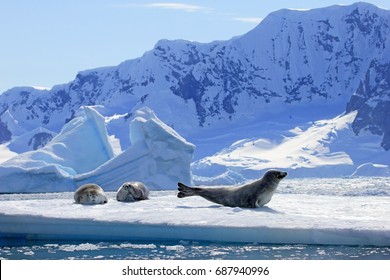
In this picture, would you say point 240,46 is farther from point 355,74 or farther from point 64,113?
point 64,113

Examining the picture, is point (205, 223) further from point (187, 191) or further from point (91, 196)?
point (91, 196)

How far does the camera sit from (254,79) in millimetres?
169375

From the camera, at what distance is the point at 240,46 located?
168 metres

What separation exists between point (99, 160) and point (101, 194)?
94.3 ft

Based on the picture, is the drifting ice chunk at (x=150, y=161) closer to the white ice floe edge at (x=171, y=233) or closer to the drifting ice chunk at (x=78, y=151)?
the drifting ice chunk at (x=78, y=151)

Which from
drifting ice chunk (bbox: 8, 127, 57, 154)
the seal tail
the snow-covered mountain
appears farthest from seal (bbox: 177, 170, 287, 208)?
the snow-covered mountain

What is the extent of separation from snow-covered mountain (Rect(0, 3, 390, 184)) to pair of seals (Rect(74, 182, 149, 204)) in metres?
127

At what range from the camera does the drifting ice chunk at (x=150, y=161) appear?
116 ft

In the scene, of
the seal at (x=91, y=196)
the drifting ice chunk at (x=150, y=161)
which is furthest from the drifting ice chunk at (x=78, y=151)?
the seal at (x=91, y=196)

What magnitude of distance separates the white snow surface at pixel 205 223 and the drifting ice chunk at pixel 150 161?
22.4 m

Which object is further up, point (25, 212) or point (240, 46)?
point (240, 46)

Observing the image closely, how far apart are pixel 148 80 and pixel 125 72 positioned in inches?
463

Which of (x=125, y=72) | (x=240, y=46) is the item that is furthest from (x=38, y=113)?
(x=240, y=46)

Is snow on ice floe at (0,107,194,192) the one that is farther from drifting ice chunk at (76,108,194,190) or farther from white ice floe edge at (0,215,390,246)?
white ice floe edge at (0,215,390,246)
